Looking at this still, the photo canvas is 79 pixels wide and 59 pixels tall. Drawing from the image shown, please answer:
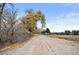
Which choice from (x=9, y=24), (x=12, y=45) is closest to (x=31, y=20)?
(x=9, y=24)

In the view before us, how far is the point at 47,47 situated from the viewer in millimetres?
6305

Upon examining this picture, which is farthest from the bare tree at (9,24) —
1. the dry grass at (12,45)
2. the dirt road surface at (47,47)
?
the dirt road surface at (47,47)

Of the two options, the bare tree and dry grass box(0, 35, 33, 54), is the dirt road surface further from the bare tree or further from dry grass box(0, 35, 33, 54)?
the bare tree

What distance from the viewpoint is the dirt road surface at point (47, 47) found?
627 cm

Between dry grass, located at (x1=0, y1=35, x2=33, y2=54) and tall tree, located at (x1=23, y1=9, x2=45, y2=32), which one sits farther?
tall tree, located at (x1=23, y1=9, x2=45, y2=32)

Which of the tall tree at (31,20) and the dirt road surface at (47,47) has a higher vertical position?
the tall tree at (31,20)

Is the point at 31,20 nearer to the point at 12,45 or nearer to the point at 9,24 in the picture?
the point at 9,24

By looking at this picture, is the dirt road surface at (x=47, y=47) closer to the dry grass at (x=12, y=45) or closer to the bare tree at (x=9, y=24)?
the dry grass at (x=12, y=45)

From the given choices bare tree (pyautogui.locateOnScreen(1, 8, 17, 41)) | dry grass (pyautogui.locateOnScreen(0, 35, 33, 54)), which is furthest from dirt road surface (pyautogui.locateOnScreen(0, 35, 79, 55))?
bare tree (pyautogui.locateOnScreen(1, 8, 17, 41))

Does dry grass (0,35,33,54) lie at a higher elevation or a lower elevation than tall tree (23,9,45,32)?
lower

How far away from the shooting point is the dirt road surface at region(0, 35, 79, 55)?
627 centimetres
